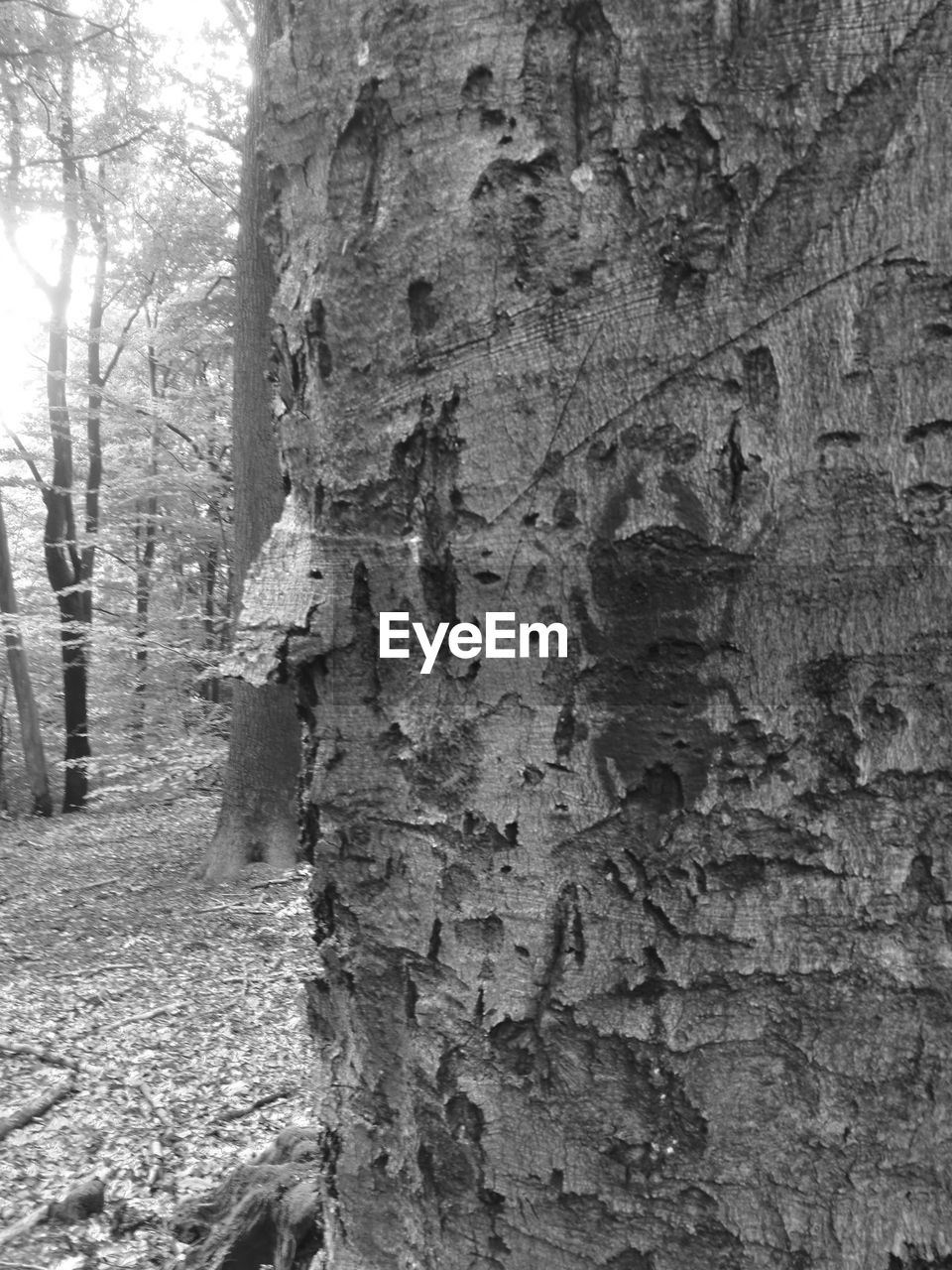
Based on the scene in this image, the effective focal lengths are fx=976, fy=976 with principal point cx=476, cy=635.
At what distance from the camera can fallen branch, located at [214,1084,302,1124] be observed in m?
3.98

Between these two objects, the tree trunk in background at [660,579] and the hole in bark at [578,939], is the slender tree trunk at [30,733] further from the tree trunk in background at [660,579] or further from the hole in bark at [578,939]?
the hole in bark at [578,939]

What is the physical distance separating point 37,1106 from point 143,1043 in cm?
70

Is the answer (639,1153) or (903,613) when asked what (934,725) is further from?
(639,1153)

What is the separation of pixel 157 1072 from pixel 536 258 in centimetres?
446

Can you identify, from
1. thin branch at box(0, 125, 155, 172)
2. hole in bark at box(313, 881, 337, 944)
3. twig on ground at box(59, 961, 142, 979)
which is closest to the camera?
hole in bark at box(313, 881, 337, 944)

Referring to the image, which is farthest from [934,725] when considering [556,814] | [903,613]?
[556,814]

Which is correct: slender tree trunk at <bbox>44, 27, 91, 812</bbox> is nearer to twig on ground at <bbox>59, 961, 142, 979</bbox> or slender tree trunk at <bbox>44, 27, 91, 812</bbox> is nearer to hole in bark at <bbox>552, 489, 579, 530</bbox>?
twig on ground at <bbox>59, 961, 142, 979</bbox>

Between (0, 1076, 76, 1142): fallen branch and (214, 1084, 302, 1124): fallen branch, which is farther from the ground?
(214, 1084, 302, 1124): fallen branch

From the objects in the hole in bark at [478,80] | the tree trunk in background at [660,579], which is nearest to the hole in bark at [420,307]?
the tree trunk in background at [660,579]

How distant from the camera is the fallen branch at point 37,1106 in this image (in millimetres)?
3992

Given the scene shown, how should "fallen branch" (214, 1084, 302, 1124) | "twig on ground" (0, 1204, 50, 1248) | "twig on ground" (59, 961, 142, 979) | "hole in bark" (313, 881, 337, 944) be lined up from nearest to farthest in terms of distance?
"hole in bark" (313, 881, 337, 944) → "twig on ground" (0, 1204, 50, 1248) → "fallen branch" (214, 1084, 302, 1124) → "twig on ground" (59, 961, 142, 979)

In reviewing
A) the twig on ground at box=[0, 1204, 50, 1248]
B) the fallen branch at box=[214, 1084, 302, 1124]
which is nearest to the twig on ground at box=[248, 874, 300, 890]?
the fallen branch at box=[214, 1084, 302, 1124]

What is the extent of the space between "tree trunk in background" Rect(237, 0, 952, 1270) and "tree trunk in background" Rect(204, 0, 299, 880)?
6.10 m

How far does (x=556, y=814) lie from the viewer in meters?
1.04
